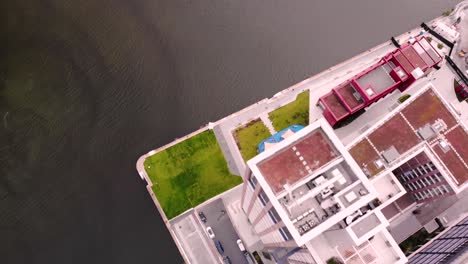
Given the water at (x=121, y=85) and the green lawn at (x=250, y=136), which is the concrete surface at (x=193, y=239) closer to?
the water at (x=121, y=85)

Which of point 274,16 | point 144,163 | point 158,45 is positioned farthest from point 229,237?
point 274,16

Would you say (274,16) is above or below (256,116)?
above

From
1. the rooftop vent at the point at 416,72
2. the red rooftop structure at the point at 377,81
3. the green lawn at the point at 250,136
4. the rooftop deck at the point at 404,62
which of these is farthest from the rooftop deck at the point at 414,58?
the green lawn at the point at 250,136

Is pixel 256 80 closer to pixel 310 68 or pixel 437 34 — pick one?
pixel 310 68

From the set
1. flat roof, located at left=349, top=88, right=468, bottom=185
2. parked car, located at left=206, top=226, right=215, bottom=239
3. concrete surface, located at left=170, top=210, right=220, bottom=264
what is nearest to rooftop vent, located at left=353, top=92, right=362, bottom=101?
flat roof, located at left=349, top=88, right=468, bottom=185

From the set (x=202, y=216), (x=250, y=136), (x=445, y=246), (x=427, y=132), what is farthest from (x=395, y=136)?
(x=202, y=216)

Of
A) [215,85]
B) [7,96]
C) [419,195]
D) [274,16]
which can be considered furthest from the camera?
[274,16]
